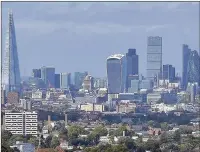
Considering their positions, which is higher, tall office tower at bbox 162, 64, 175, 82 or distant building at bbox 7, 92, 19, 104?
tall office tower at bbox 162, 64, 175, 82

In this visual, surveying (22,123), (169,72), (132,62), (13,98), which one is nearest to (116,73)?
(132,62)

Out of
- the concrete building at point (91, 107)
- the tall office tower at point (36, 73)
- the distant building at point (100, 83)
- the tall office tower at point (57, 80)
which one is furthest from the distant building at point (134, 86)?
the tall office tower at point (36, 73)

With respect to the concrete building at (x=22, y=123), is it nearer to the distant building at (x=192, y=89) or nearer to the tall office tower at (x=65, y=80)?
the tall office tower at (x=65, y=80)

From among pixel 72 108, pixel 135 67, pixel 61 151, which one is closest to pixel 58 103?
pixel 72 108

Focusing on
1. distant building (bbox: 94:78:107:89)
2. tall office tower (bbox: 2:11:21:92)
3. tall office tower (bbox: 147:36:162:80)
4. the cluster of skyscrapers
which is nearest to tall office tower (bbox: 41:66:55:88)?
the cluster of skyscrapers

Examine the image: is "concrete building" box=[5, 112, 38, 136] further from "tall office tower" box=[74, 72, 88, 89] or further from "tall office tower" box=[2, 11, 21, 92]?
"tall office tower" box=[74, 72, 88, 89]

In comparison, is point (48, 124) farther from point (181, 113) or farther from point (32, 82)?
point (181, 113)
